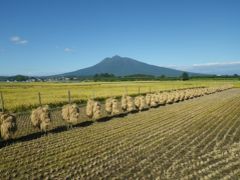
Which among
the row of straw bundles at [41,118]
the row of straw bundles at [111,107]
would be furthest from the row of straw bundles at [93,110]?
the row of straw bundles at [41,118]

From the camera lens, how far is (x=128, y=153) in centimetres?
1375

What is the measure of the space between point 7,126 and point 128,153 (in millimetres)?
6237

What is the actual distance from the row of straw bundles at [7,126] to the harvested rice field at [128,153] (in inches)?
22.2

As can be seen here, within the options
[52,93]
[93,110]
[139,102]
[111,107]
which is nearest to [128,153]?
[93,110]

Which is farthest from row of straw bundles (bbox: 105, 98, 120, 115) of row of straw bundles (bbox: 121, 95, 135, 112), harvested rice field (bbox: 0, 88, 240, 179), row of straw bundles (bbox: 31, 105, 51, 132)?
row of straw bundles (bbox: 31, 105, 51, 132)

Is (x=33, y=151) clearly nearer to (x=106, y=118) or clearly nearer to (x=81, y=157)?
(x=81, y=157)

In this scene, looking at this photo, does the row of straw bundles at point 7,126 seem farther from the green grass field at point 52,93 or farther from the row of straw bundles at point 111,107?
the green grass field at point 52,93

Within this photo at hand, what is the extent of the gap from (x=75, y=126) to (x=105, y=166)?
10093 mm

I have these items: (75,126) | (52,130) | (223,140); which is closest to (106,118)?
(75,126)

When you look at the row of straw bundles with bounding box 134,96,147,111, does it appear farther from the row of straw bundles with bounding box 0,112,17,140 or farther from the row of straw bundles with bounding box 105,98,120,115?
the row of straw bundles with bounding box 0,112,17,140

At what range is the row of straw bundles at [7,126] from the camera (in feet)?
55.8

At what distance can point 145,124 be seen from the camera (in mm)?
21547

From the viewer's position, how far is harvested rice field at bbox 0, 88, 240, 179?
36.1 feet

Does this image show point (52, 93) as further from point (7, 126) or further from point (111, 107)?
point (7, 126)
